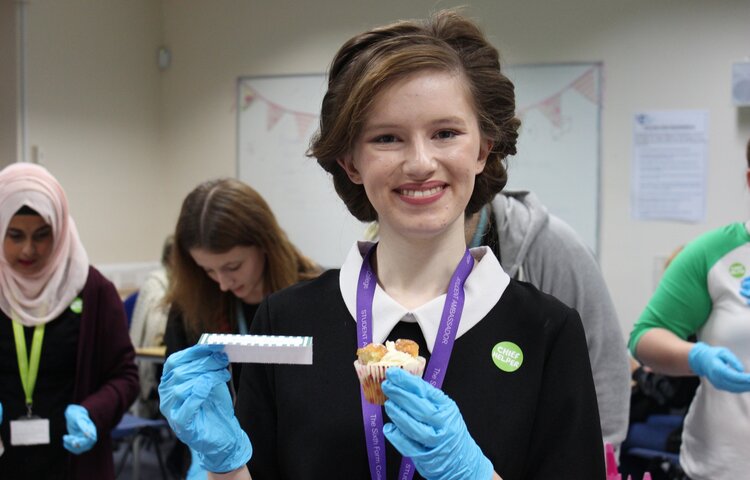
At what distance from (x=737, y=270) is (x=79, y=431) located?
188 cm

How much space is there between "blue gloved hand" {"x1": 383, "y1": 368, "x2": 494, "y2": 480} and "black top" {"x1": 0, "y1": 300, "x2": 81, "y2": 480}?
1649mm

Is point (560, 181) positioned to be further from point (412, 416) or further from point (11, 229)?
point (412, 416)

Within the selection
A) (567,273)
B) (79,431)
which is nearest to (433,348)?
(567,273)

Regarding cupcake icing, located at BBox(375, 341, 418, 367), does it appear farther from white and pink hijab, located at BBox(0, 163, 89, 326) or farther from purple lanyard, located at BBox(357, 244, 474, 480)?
white and pink hijab, located at BBox(0, 163, 89, 326)

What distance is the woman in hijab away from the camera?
7.43ft

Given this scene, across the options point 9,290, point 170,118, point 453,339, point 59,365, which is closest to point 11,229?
point 9,290

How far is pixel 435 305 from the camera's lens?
1133 mm

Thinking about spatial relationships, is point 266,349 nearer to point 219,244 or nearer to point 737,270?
point 219,244

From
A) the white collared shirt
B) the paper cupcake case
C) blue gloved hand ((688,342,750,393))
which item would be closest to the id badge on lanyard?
the white collared shirt

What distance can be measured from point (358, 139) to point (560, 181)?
13.1 ft

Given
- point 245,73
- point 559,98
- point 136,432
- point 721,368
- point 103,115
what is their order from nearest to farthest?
point 721,368
point 136,432
point 559,98
point 103,115
point 245,73

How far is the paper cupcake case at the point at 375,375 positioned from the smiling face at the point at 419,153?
0.64 ft

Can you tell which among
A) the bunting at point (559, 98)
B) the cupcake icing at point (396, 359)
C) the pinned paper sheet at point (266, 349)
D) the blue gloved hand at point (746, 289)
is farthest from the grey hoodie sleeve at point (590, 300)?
the bunting at point (559, 98)

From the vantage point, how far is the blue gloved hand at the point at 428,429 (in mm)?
971
